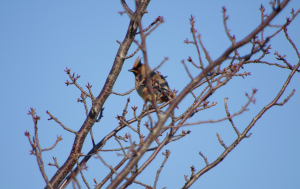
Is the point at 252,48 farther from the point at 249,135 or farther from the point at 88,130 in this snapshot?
A: the point at 88,130

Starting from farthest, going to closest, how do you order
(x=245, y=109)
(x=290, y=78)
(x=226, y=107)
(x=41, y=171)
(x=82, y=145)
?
1. (x=82, y=145)
2. (x=290, y=78)
3. (x=226, y=107)
4. (x=41, y=171)
5. (x=245, y=109)

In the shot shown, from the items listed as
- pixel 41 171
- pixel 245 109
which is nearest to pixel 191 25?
pixel 245 109

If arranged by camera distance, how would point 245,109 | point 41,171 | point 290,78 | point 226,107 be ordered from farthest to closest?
point 290,78, point 226,107, point 41,171, point 245,109

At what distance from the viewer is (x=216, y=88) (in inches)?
103

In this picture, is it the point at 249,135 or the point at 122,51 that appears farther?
the point at 122,51

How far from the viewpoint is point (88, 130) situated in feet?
12.5

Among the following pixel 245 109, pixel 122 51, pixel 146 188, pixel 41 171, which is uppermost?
pixel 122 51

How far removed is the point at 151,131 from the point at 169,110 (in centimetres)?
18

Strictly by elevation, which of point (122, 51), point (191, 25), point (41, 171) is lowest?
point (41, 171)

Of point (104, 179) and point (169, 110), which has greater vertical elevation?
point (104, 179)

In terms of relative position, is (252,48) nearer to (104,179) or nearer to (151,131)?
(151,131)

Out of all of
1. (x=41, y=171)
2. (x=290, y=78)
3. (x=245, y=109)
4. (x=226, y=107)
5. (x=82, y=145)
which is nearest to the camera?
(x=245, y=109)

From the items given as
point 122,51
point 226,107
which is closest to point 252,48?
point 226,107

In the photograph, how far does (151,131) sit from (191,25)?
1233 mm
